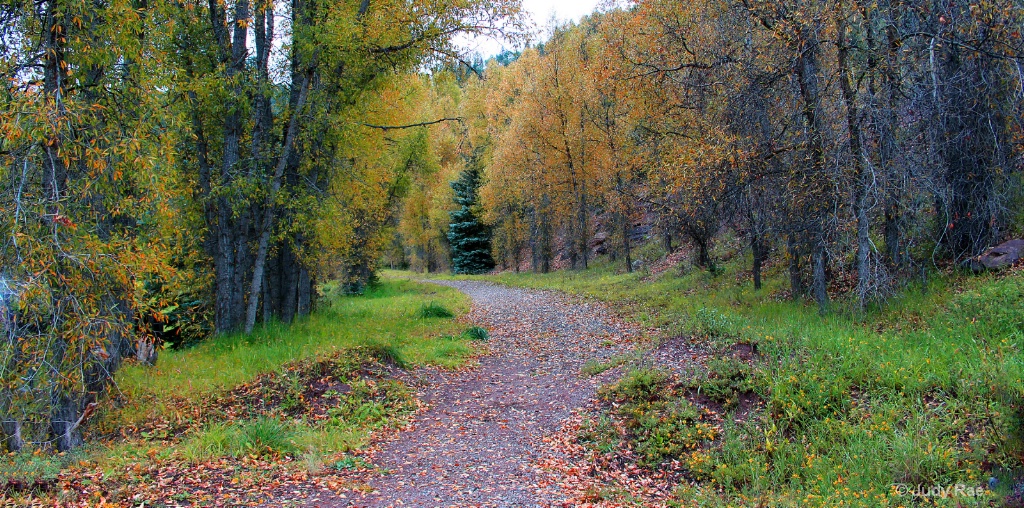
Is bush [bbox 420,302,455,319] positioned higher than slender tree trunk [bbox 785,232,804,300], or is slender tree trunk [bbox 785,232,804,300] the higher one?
slender tree trunk [bbox 785,232,804,300]

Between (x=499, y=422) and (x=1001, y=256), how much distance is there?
8171mm

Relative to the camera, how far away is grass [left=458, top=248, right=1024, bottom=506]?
14.9 feet

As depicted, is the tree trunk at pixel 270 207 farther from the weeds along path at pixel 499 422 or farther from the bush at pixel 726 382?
the bush at pixel 726 382

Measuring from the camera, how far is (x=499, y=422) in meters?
7.31

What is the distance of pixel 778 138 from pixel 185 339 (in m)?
12.3

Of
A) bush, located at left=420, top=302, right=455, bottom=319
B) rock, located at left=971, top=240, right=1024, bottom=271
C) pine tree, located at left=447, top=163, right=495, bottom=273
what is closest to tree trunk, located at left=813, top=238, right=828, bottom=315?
rock, located at left=971, top=240, right=1024, bottom=271

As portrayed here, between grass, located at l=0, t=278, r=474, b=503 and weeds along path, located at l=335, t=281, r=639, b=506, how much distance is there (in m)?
0.59

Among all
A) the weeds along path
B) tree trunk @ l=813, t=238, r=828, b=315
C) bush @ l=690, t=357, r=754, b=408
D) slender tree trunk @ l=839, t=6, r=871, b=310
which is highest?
slender tree trunk @ l=839, t=6, r=871, b=310

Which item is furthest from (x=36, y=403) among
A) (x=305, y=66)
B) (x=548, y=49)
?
(x=548, y=49)

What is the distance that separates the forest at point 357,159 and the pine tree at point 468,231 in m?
19.6

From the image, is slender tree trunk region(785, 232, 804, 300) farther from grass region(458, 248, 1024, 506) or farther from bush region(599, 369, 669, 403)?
bush region(599, 369, 669, 403)

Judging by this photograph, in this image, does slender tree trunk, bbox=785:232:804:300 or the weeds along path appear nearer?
the weeds along path

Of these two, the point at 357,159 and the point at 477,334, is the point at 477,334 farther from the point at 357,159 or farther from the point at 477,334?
the point at 357,159

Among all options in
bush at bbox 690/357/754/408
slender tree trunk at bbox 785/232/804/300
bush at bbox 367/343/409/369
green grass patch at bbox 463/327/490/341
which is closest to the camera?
bush at bbox 690/357/754/408
